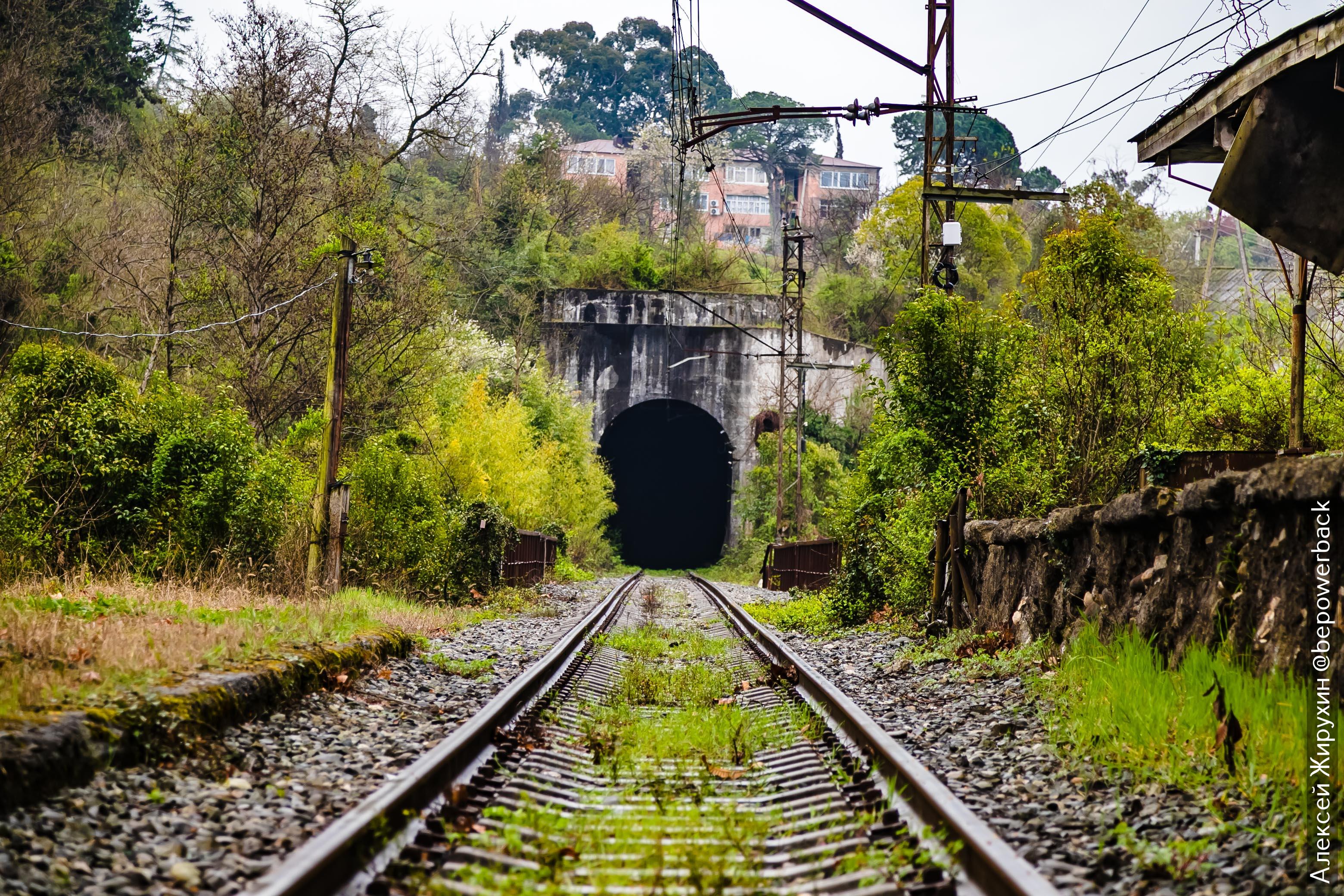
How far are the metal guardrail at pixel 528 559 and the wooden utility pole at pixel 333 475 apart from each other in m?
5.59

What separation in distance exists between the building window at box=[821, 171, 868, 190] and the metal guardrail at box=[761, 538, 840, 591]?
215 feet

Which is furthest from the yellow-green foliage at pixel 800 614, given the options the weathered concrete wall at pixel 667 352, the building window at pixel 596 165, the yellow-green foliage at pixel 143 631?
the building window at pixel 596 165

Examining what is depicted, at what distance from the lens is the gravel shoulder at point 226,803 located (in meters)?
3.27

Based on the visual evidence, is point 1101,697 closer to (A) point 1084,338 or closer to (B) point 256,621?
(B) point 256,621

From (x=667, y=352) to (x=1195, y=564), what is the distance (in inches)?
1359

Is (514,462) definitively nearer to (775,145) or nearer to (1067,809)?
(1067,809)

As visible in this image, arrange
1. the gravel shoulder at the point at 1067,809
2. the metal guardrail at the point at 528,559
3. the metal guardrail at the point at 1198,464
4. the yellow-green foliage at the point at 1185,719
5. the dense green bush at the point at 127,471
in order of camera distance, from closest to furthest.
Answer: the gravel shoulder at the point at 1067,809, the yellow-green foliage at the point at 1185,719, the metal guardrail at the point at 1198,464, the dense green bush at the point at 127,471, the metal guardrail at the point at 528,559

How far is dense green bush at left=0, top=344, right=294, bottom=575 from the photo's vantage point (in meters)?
13.4

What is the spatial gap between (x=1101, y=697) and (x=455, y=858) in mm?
4108

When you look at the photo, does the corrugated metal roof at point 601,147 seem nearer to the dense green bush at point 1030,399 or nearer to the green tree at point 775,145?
the green tree at point 775,145

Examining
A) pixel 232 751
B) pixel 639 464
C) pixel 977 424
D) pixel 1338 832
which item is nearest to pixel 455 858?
pixel 232 751

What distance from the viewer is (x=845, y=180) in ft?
302

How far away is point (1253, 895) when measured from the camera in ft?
11.1

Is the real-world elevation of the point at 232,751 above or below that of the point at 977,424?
below
